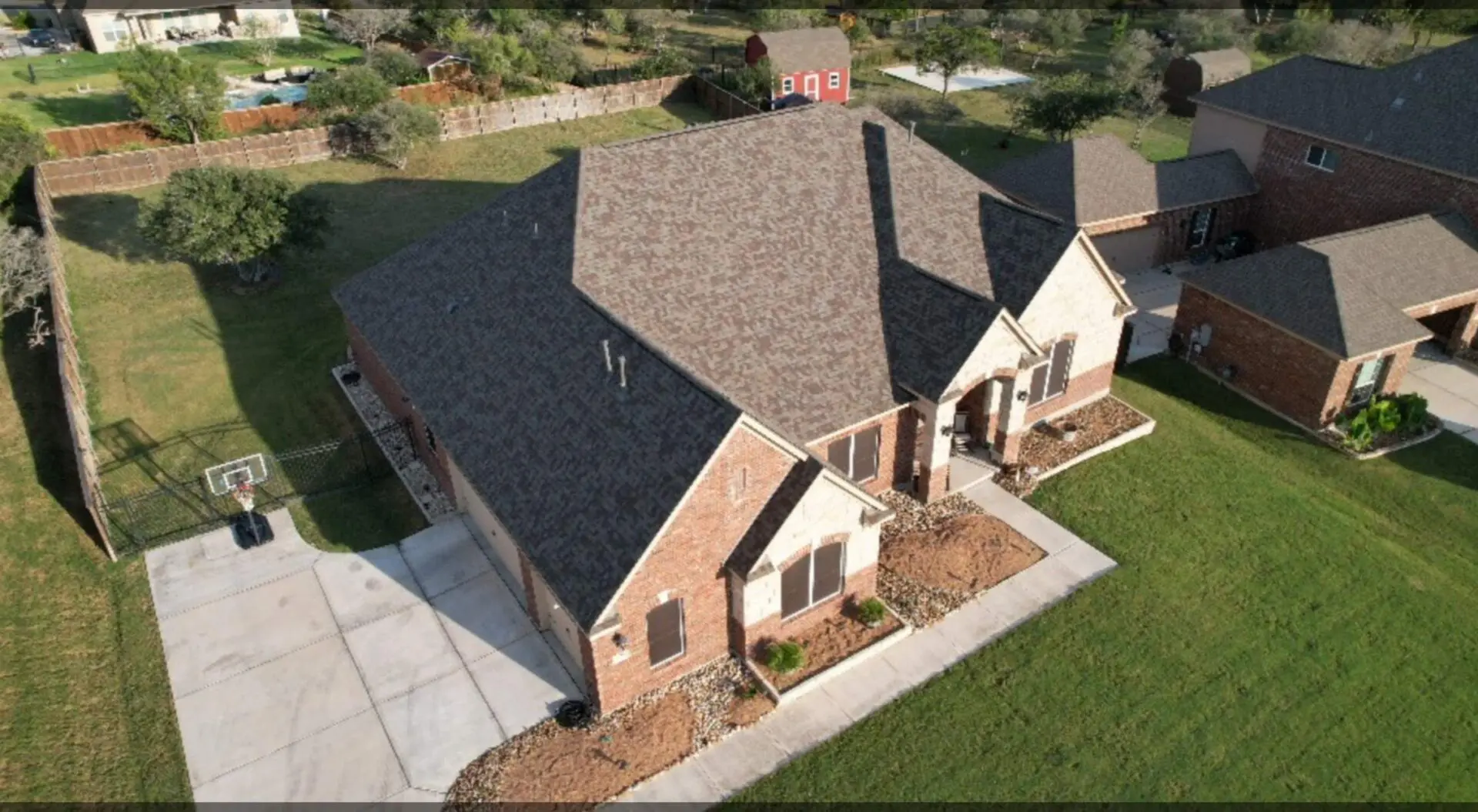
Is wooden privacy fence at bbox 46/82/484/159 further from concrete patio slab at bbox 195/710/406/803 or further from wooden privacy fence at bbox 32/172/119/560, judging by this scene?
concrete patio slab at bbox 195/710/406/803

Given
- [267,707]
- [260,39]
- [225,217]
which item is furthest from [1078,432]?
[260,39]

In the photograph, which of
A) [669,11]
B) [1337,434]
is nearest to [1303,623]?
[1337,434]

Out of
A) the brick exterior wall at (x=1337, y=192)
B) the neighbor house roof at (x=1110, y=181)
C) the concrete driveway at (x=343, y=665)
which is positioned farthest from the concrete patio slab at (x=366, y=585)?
the brick exterior wall at (x=1337, y=192)

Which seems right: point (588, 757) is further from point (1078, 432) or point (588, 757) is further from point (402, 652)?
point (1078, 432)

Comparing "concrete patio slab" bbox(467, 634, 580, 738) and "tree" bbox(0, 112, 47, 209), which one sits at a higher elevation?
"tree" bbox(0, 112, 47, 209)

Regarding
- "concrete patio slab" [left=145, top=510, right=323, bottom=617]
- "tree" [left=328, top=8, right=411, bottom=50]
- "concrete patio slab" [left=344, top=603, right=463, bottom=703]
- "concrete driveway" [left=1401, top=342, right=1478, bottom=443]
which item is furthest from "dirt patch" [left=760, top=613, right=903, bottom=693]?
"tree" [left=328, top=8, right=411, bottom=50]

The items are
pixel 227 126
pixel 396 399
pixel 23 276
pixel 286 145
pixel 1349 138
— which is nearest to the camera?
pixel 396 399
